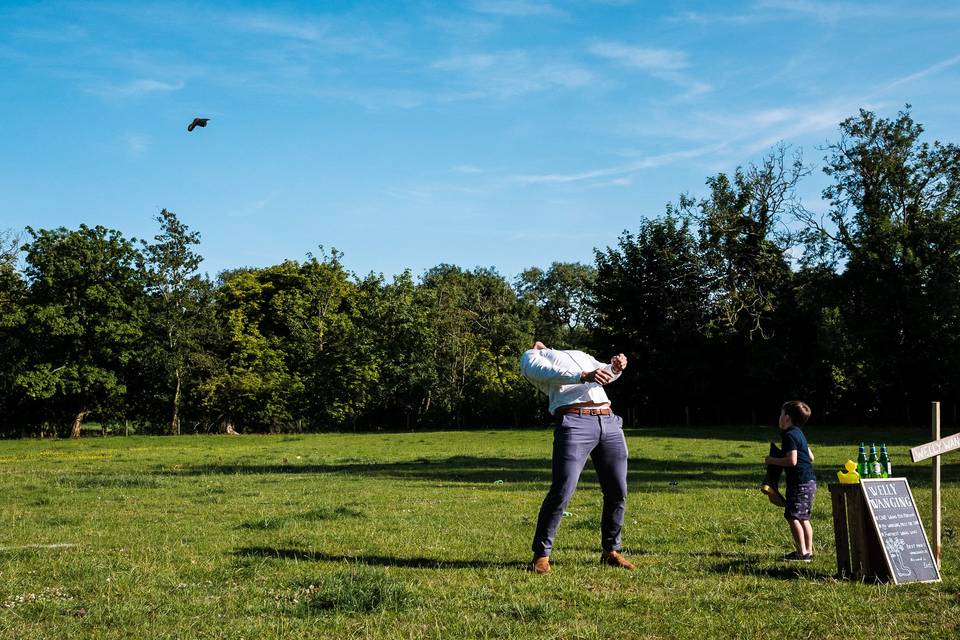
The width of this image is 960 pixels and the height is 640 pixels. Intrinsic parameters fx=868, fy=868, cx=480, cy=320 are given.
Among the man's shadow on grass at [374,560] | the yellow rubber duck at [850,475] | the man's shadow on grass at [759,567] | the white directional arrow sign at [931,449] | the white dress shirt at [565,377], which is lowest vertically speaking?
the man's shadow on grass at [374,560]

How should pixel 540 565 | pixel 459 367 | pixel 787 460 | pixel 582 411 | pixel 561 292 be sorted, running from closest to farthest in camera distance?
pixel 540 565
pixel 582 411
pixel 787 460
pixel 459 367
pixel 561 292

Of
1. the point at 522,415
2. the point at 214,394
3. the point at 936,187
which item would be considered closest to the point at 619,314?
the point at 522,415

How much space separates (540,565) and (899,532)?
9.78 feet

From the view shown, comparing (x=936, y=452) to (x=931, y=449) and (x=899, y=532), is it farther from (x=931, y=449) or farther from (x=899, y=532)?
(x=899, y=532)

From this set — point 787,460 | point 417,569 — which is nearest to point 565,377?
point 417,569

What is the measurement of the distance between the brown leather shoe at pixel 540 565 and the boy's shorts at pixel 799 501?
7.62 ft

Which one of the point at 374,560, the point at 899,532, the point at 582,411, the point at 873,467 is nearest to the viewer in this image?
the point at 899,532

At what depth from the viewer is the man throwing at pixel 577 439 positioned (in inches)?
297

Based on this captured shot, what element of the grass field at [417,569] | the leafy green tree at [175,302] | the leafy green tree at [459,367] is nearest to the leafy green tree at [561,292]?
the leafy green tree at [459,367]

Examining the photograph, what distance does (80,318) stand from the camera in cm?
5031

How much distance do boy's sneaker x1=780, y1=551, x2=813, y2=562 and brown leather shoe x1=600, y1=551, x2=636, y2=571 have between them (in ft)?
5.25

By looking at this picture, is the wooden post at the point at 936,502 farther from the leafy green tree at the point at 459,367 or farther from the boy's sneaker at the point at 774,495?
the leafy green tree at the point at 459,367

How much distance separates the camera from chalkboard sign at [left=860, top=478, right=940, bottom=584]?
695cm

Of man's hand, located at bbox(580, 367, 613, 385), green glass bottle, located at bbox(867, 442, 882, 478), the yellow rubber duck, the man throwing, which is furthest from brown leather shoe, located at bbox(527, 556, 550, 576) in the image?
green glass bottle, located at bbox(867, 442, 882, 478)
